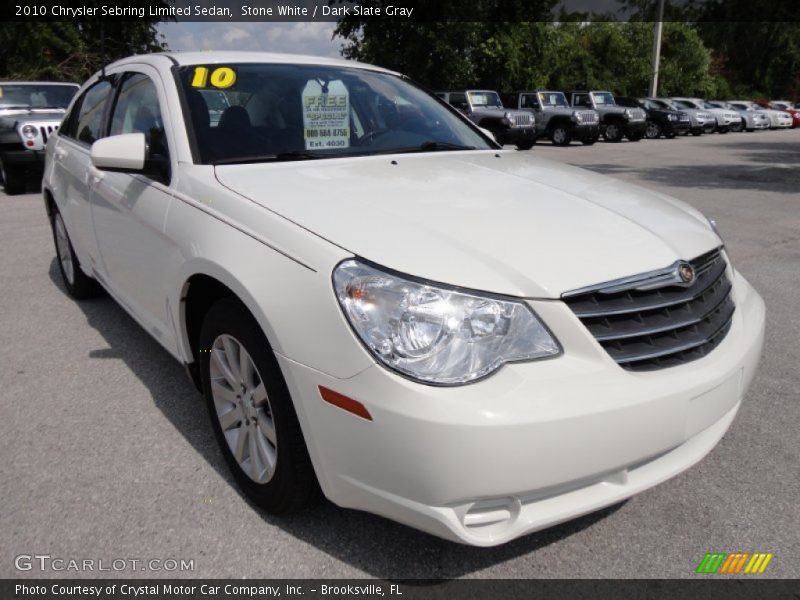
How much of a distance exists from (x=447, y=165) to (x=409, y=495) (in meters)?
1.65

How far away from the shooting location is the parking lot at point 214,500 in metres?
2.21

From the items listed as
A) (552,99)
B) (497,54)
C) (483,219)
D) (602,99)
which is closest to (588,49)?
(497,54)

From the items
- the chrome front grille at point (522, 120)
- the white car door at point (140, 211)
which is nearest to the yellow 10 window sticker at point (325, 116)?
the white car door at point (140, 211)

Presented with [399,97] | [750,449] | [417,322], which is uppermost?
[399,97]

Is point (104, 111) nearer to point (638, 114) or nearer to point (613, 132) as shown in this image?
point (613, 132)

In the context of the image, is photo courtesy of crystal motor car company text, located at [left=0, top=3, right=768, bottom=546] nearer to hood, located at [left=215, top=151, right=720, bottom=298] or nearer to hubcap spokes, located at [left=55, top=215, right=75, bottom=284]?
hood, located at [left=215, top=151, right=720, bottom=298]

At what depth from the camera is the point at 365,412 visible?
1819 millimetres

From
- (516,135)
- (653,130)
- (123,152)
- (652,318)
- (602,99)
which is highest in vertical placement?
(123,152)

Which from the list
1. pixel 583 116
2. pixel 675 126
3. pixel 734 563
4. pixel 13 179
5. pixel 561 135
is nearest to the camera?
pixel 734 563

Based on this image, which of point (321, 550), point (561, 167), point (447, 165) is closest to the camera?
point (321, 550)

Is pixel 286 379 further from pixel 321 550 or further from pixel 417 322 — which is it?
pixel 321 550

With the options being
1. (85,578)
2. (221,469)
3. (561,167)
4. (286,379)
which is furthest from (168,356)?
(561,167)

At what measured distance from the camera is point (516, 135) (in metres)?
20.2

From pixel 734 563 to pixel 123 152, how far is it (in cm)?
269
